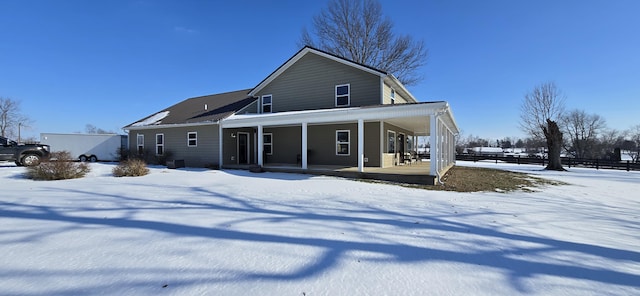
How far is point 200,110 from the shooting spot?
18172 mm

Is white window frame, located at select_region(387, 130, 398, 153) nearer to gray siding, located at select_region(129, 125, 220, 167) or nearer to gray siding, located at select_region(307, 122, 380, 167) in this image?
gray siding, located at select_region(307, 122, 380, 167)

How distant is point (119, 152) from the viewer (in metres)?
18.9

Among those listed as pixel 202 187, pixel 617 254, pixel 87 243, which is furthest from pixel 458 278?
pixel 202 187

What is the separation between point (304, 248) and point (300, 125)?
1183 centimetres

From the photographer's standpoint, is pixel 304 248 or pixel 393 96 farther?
pixel 393 96

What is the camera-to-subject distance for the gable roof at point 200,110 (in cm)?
1599

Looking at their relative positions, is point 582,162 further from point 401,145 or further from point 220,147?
point 220,147

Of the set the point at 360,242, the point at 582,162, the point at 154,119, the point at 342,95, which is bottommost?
the point at 360,242

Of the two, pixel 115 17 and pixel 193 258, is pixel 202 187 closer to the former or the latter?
pixel 193 258

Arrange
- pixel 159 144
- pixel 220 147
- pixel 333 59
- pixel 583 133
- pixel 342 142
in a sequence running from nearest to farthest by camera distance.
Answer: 1. pixel 342 142
2. pixel 333 59
3. pixel 220 147
4. pixel 159 144
5. pixel 583 133

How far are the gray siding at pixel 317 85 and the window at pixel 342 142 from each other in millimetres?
1435

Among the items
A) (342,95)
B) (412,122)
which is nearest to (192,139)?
(342,95)

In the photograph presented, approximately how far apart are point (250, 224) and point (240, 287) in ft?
6.21

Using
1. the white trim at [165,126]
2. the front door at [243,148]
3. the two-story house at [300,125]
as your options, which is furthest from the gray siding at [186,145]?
the front door at [243,148]
